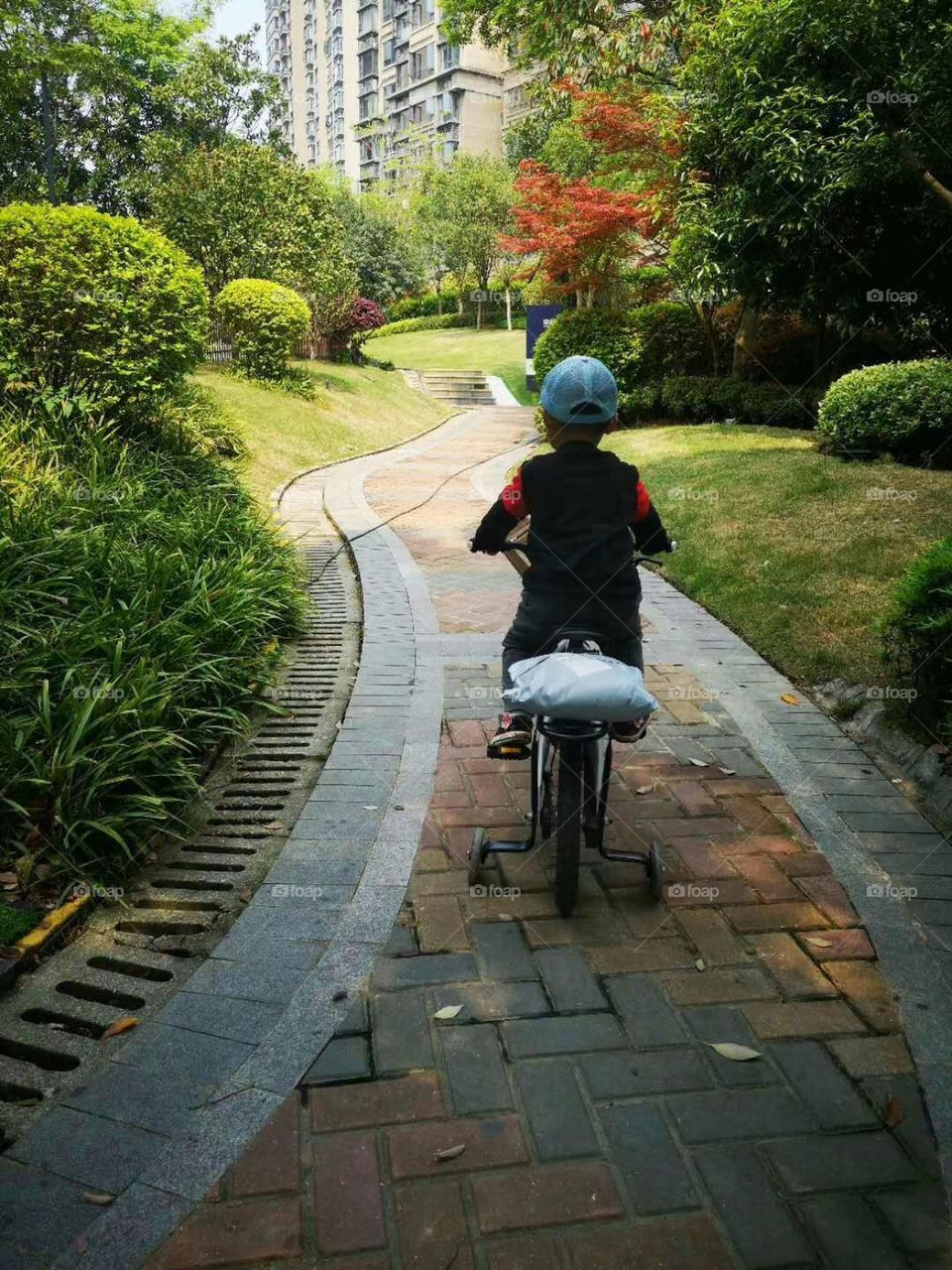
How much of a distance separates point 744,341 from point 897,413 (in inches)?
252

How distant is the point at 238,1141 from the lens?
7.04 ft

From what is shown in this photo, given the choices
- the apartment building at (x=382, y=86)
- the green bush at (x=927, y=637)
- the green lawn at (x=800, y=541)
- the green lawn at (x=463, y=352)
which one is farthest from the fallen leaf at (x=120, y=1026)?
the apartment building at (x=382, y=86)

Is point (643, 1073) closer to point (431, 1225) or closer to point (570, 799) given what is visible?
point (431, 1225)

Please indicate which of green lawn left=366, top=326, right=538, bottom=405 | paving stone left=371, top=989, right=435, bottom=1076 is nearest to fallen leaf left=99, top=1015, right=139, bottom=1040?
paving stone left=371, top=989, right=435, bottom=1076

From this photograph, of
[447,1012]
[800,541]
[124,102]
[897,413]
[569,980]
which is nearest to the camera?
[447,1012]

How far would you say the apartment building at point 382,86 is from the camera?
5797cm

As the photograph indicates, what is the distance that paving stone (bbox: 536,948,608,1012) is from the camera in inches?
104

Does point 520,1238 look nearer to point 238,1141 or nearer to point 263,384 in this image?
point 238,1141

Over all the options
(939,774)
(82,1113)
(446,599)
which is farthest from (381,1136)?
(446,599)

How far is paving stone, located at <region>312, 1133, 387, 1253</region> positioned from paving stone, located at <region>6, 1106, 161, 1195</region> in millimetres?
420

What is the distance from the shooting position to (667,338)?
54.3ft

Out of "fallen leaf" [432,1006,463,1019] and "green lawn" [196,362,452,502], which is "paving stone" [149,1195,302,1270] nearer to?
"fallen leaf" [432,1006,463,1019]

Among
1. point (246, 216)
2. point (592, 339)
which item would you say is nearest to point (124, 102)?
point (246, 216)

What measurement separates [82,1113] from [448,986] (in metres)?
1.06
